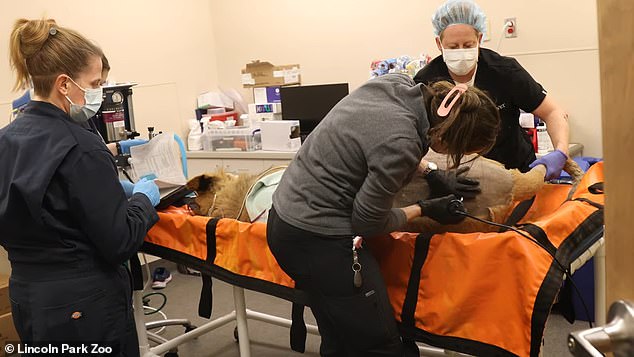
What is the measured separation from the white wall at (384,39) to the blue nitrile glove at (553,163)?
1.66 meters

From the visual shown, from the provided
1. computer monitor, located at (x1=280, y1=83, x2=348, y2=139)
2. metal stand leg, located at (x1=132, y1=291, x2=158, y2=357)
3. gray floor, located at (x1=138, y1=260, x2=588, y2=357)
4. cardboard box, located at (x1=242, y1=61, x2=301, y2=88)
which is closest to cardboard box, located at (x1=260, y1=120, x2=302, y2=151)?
computer monitor, located at (x1=280, y1=83, x2=348, y2=139)

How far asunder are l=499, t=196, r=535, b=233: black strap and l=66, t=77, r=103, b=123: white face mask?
47.6 inches

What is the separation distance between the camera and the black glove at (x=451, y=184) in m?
1.57

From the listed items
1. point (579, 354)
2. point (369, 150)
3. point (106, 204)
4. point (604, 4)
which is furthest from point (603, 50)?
point (106, 204)

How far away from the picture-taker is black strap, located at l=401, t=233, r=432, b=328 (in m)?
1.55

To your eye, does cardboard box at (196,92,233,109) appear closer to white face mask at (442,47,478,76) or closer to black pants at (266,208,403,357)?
white face mask at (442,47,478,76)

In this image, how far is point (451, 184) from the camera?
1.58 m

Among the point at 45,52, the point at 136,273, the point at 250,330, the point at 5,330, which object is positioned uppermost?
the point at 45,52

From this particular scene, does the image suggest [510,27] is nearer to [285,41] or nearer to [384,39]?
[384,39]

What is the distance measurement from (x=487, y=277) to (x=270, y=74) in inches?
125

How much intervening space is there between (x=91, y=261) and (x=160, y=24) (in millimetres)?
3062

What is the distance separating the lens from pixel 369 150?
1380 mm

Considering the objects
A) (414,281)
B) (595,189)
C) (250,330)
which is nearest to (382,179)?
(414,281)

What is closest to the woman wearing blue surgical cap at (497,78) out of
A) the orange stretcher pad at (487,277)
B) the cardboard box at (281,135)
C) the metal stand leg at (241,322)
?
the orange stretcher pad at (487,277)
